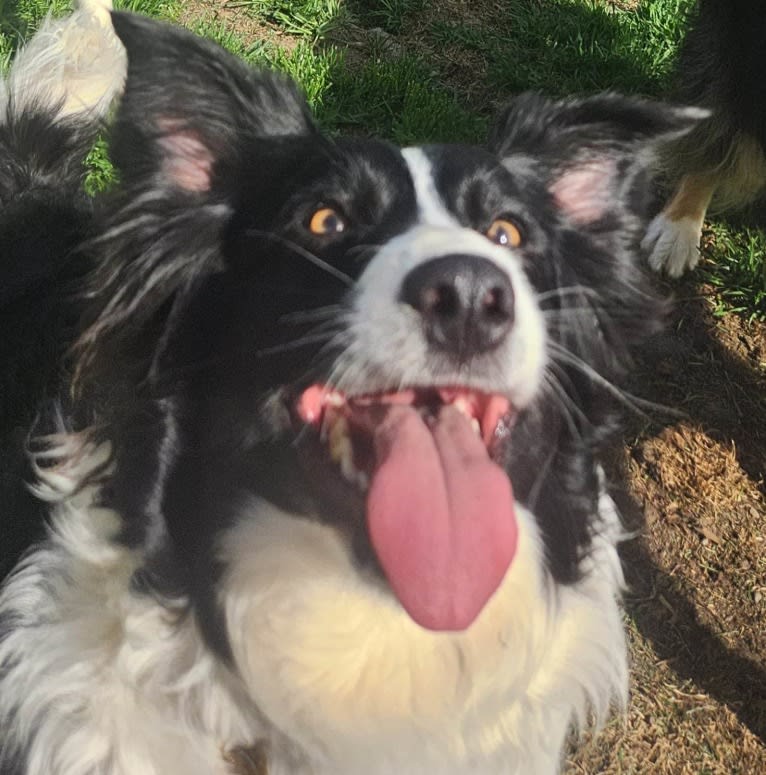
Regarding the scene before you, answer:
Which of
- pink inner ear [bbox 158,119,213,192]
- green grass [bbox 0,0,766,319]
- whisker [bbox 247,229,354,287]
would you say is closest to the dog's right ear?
pink inner ear [bbox 158,119,213,192]

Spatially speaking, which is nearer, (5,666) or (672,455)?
(5,666)

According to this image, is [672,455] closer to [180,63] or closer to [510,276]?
[510,276]

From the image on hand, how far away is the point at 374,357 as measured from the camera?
1.54m

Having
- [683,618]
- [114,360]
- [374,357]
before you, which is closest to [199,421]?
[114,360]

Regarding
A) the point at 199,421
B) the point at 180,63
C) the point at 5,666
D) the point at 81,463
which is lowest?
the point at 5,666

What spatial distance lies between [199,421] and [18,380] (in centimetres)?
85

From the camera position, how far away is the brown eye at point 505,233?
1811 mm

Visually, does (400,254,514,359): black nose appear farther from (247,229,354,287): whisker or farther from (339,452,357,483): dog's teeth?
(339,452,357,483): dog's teeth

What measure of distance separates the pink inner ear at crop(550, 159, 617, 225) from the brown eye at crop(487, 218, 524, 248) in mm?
257

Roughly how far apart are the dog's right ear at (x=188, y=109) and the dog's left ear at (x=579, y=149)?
0.45 meters

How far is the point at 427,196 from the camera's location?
5.74 ft

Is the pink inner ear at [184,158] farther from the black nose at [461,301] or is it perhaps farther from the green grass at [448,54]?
the green grass at [448,54]

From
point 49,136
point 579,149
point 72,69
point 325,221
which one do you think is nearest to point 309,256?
point 325,221

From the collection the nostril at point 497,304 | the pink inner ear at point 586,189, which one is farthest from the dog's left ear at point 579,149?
the nostril at point 497,304
